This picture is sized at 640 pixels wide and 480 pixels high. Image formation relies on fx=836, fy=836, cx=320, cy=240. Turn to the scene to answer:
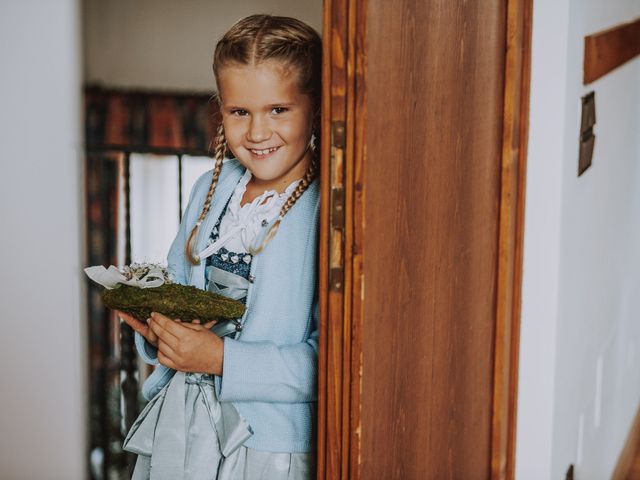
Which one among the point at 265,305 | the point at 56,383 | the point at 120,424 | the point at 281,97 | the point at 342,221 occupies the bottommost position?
the point at 120,424

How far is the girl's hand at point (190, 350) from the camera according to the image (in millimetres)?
1706

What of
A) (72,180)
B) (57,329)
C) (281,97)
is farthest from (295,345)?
(72,180)

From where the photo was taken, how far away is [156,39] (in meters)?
4.48

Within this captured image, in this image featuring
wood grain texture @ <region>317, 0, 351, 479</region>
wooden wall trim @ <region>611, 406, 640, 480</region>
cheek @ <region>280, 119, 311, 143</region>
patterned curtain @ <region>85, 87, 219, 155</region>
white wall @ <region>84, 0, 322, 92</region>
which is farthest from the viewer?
white wall @ <region>84, 0, 322, 92</region>

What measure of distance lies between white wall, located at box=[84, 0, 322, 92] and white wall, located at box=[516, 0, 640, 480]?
7.09ft

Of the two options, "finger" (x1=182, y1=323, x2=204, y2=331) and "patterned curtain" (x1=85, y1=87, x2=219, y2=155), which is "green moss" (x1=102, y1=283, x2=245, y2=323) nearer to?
"finger" (x1=182, y1=323, x2=204, y2=331)

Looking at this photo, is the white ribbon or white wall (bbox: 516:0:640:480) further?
the white ribbon

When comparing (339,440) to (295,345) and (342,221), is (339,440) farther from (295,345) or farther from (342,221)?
(342,221)

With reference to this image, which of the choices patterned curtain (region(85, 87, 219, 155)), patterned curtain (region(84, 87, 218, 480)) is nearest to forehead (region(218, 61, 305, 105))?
patterned curtain (region(84, 87, 218, 480))

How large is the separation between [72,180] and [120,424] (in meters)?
1.11

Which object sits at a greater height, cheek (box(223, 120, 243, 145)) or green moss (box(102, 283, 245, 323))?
cheek (box(223, 120, 243, 145))

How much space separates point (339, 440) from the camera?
1.52 m

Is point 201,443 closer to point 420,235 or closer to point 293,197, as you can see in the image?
point 293,197

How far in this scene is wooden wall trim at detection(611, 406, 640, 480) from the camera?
330 cm
